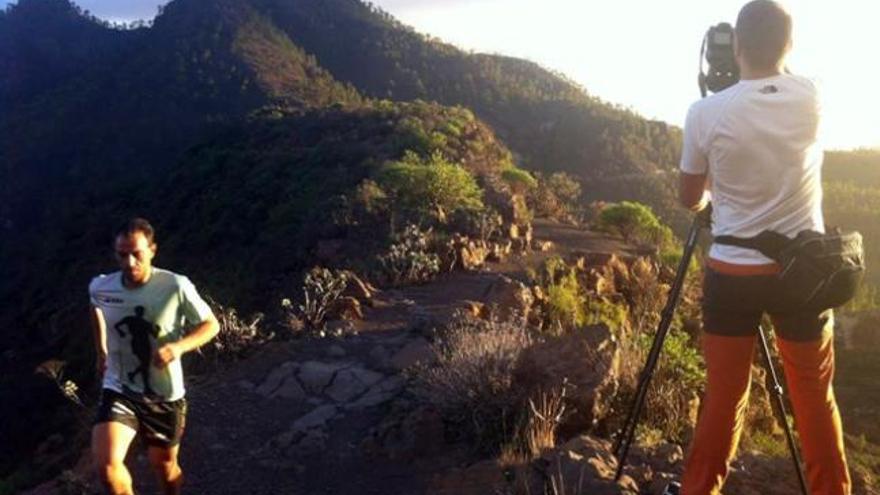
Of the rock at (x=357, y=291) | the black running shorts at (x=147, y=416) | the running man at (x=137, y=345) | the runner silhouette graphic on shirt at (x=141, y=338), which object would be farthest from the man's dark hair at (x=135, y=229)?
the rock at (x=357, y=291)

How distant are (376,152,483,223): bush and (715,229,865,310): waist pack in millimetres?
8584

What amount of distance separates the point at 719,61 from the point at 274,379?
14.4ft

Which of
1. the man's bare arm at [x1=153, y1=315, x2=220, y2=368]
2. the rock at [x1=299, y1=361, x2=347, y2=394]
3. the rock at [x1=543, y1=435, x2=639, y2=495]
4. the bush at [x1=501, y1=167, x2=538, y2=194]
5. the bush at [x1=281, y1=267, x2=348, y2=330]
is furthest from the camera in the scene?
the bush at [x1=501, y1=167, x2=538, y2=194]

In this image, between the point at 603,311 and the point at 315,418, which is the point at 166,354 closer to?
the point at 315,418

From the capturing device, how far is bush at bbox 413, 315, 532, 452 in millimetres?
4988

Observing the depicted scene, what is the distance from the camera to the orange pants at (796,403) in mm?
3104

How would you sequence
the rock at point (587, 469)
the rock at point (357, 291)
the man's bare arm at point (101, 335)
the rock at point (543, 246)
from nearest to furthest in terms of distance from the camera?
the rock at point (587, 469) < the man's bare arm at point (101, 335) < the rock at point (357, 291) < the rock at point (543, 246)

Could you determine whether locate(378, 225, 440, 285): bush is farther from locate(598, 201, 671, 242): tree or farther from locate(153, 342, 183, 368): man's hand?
locate(153, 342, 183, 368): man's hand

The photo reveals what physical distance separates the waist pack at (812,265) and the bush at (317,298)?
523 centimetres

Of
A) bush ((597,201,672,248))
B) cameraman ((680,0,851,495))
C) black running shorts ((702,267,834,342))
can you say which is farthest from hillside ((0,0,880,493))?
black running shorts ((702,267,834,342))

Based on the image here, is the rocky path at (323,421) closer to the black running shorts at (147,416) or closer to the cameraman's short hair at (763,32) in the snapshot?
the black running shorts at (147,416)

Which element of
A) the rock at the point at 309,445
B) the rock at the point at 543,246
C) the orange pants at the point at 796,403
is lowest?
the rock at the point at 309,445

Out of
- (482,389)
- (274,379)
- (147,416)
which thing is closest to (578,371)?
(482,389)

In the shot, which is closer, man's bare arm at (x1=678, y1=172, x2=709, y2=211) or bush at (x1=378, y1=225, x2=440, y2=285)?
man's bare arm at (x1=678, y1=172, x2=709, y2=211)
